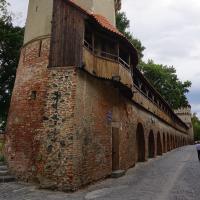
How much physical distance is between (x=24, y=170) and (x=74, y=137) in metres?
3.03

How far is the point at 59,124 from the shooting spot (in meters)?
12.2

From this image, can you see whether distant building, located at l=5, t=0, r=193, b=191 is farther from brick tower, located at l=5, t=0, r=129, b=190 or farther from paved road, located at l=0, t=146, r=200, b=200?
paved road, located at l=0, t=146, r=200, b=200

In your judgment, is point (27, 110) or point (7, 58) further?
point (7, 58)

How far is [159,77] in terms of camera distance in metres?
46.4

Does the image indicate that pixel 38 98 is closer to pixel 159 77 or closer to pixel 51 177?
pixel 51 177

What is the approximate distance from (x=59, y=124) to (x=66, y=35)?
13.2 ft

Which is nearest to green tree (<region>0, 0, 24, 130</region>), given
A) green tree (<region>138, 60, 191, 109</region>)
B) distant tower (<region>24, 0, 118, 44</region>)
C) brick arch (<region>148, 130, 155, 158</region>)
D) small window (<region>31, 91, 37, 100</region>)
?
distant tower (<region>24, 0, 118, 44</region>)

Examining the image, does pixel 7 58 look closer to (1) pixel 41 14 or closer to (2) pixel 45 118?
(1) pixel 41 14

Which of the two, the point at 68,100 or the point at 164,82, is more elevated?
the point at 164,82

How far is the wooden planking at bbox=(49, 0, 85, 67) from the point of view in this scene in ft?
42.4

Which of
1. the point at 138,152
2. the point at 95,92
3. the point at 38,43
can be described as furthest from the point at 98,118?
the point at 138,152

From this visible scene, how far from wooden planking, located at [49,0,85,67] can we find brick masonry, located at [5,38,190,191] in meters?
0.43

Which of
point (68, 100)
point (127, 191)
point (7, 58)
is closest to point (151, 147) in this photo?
point (7, 58)

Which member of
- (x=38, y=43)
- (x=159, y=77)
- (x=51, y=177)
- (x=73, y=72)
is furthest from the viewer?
(x=159, y=77)
